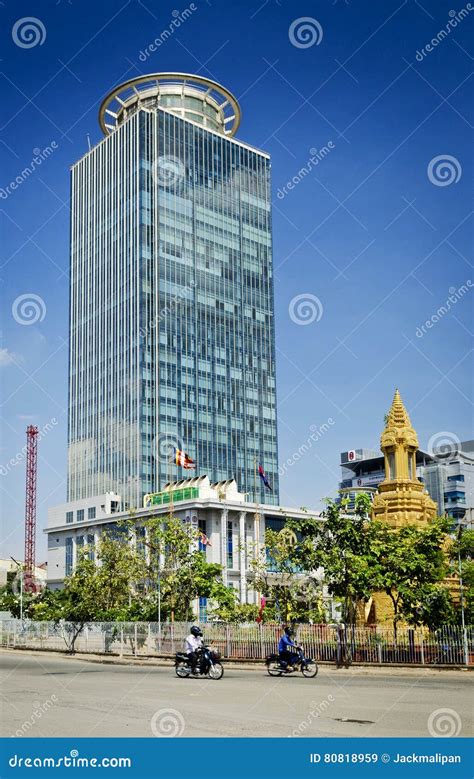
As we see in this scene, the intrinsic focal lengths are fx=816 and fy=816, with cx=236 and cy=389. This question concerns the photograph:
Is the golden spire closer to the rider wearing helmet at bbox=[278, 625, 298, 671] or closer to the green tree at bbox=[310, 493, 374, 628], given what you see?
the green tree at bbox=[310, 493, 374, 628]

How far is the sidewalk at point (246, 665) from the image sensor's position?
82.7 ft

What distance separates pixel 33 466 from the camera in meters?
102

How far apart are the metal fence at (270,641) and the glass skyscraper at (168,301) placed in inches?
1955

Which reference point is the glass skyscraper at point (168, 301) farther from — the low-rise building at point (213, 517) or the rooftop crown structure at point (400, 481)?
the rooftop crown structure at point (400, 481)

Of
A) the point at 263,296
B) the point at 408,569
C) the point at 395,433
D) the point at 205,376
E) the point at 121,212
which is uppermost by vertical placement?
the point at 121,212

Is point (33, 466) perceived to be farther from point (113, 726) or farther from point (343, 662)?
point (113, 726)

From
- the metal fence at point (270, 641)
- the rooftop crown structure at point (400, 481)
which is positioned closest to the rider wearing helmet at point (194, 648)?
the metal fence at point (270, 641)

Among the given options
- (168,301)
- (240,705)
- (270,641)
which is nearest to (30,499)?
(168,301)

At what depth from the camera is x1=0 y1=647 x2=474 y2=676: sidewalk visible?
25203mm

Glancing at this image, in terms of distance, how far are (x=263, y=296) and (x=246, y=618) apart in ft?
228

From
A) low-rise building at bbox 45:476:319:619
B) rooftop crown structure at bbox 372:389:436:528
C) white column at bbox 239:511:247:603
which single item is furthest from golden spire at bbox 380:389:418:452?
white column at bbox 239:511:247:603

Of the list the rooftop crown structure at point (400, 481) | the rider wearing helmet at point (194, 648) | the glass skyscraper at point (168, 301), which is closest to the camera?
the rider wearing helmet at point (194, 648)

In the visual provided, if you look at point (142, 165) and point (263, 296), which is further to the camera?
point (263, 296)

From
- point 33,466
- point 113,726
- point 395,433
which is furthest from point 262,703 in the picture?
point 33,466
